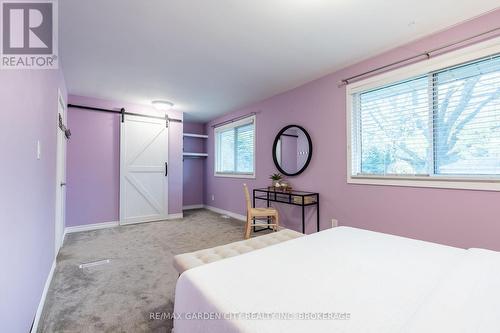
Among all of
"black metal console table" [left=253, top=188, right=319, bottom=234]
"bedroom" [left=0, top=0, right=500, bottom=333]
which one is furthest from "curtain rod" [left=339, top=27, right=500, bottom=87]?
"black metal console table" [left=253, top=188, right=319, bottom=234]

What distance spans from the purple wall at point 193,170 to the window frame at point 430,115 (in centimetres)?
430

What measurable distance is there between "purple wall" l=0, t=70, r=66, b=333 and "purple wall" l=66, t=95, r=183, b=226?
7.70 feet

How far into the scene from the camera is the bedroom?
994 millimetres

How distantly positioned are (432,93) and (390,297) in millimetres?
2283

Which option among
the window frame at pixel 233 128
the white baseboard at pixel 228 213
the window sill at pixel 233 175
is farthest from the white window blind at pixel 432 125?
the white baseboard at pixel 228 213

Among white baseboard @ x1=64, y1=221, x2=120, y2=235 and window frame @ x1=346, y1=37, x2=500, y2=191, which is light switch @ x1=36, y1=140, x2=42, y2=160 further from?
Answer: window frame @ x1=346, y1=37, x2=500, y2=191

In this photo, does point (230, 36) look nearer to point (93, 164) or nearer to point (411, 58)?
point (411, 58)

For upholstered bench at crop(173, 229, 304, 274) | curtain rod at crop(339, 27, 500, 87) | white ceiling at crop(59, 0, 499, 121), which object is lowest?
upholstered bench at crop(173, 229, 304, 274)

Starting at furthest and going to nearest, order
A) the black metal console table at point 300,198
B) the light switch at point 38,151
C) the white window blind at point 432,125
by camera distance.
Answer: the black metal console table at point 300,198 < the white window blind at point 432,125 < the light switch at point 38,151

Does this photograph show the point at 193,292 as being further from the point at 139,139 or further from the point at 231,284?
the point at 139,139

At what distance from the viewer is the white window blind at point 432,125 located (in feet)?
6.46

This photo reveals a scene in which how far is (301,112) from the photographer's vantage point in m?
3.58

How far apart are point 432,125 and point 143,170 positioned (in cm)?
469

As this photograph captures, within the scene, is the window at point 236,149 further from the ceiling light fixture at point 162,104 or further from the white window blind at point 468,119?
the white window blind at point 468,119
